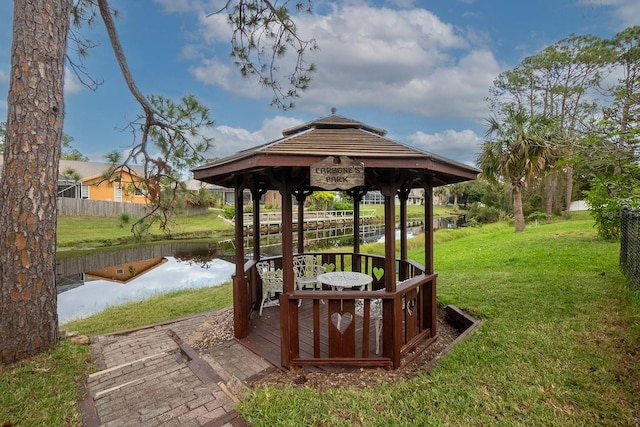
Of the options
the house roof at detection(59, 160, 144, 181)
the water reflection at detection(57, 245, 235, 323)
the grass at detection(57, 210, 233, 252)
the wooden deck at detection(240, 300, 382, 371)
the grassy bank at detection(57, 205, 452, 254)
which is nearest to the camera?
the wooden deck at detection(240, 300, 382, 371)

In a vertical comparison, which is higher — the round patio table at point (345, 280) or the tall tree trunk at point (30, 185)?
the tall tree trunk at point (30, 185)

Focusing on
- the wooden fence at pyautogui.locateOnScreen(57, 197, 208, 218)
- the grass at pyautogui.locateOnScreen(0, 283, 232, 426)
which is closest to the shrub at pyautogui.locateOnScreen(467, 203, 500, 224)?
the wooden fence at pyautogui.locateOnScreen(57, 197, 208, 218)

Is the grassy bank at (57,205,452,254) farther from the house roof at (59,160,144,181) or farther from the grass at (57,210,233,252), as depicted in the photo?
the house roof at (59,160,144,181)

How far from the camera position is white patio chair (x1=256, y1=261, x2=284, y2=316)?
486 cm

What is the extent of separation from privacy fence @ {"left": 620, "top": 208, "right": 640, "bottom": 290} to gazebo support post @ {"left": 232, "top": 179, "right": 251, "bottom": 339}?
533cm

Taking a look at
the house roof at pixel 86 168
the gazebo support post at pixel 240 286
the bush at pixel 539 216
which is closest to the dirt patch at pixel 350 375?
the gazebo support post at pixel 240 286

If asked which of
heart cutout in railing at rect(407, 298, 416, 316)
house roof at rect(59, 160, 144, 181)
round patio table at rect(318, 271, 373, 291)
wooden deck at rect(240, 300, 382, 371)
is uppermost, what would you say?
house roof at rect(59, 160, 144, 181)

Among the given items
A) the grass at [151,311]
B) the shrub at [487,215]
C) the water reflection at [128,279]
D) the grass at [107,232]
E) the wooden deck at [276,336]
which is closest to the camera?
the wooden deck at [276,336]

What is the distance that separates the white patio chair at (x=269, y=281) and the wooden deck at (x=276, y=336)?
7.0 inches

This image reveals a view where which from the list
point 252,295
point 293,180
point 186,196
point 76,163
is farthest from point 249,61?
point 76,163

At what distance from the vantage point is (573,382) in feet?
8.83

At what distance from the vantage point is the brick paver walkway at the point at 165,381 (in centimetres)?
257

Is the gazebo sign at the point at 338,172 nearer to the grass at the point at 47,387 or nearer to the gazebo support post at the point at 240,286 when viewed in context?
the gazebo support post at the point at 240,286

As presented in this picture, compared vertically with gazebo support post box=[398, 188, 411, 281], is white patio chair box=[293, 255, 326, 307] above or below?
below
